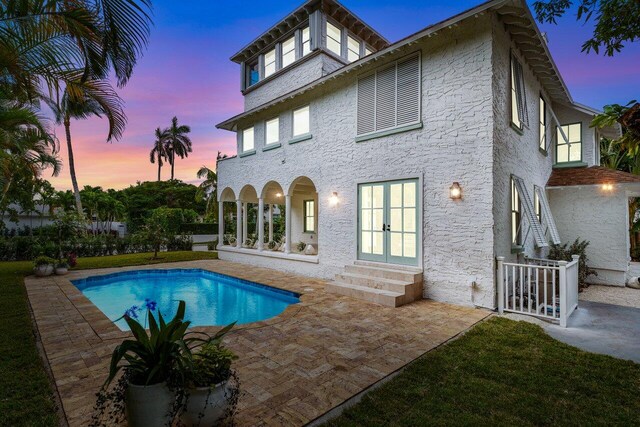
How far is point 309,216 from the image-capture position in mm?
15766

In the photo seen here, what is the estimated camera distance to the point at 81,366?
4008 millimetres

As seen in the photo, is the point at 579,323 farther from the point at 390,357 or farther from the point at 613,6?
the point at 613,6

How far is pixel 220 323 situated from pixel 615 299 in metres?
9.75

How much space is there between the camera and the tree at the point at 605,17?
147 inches

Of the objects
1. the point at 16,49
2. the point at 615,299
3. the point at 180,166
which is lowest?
the point at 615,299

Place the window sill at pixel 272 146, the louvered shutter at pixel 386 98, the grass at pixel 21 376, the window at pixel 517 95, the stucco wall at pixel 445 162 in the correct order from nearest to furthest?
the grass at pixel 21 376 → the stucco wall at pixel 445 162 → the window at pixel 517 95 → the louvered shutter at pixel 386 98 → the window sill at pixel 272 146

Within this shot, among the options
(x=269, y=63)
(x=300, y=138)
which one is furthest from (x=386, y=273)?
(x=269, y=63)

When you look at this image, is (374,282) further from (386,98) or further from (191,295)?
(191,295)

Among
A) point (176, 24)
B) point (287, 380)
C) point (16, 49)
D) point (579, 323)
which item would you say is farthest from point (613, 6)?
point (176, 24)

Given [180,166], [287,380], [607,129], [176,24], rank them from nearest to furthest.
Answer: [287,380] → [607,129] → [176,24] → [180,166]

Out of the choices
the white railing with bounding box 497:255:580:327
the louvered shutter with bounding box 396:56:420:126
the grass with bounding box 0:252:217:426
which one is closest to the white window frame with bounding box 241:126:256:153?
the louvered shutter with bounding box 396:56:420:126

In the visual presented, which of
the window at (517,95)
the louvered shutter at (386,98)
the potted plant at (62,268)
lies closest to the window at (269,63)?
the louvered shutter at (386,98)

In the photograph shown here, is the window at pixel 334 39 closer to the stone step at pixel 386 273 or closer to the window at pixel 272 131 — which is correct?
the window at pixel 272 131

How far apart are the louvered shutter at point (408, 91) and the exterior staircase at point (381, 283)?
387 centimetres
